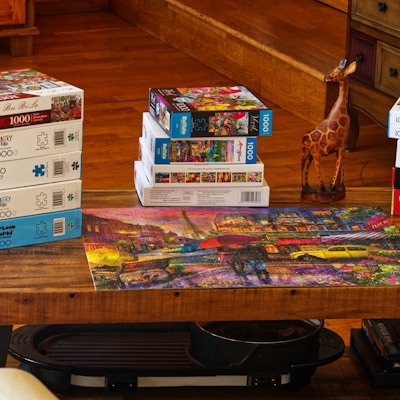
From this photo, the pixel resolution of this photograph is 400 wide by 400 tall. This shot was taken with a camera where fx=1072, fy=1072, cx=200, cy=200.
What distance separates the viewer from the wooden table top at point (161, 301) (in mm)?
1791

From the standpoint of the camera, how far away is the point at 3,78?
196 cm

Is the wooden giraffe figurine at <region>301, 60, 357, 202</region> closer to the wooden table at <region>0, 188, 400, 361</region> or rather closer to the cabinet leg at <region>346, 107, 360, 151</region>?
the wooden table at <region>0, 188, 400, 361</region>

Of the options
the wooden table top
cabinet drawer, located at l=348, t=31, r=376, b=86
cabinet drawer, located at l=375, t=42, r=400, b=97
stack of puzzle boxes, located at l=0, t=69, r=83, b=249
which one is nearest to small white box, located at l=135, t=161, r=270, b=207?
stack of puzzle boxes, located at l=0, t=69, r=83, b=249

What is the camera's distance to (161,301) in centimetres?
181

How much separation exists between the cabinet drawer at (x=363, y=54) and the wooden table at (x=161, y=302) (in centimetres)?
214

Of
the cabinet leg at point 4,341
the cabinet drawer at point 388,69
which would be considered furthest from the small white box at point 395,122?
the cabinet drawer at point 388,69

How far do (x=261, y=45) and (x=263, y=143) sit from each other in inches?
28.3

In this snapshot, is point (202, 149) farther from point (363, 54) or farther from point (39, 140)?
point (363, 54)

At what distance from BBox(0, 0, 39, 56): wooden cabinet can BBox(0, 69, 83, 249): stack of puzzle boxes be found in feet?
10.7

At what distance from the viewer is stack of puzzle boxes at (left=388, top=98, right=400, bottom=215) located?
2.09 m

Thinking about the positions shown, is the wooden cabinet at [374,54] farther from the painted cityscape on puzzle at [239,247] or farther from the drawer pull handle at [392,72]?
the painted cityscape on puzzle at [239,247]

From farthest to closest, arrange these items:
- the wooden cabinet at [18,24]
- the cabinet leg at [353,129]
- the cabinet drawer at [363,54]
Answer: the wooden cabinet at [18,24]
the cabinet leg at [353,129]
the cabinet drawer at [363,54]

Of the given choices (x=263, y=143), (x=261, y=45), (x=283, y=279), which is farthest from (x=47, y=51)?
(x=283, y=279)

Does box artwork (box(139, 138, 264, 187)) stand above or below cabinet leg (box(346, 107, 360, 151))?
above
